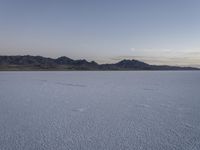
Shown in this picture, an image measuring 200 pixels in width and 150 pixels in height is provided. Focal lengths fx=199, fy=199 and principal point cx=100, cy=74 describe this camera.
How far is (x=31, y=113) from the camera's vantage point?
1152cm

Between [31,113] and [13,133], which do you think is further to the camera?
[31,113]

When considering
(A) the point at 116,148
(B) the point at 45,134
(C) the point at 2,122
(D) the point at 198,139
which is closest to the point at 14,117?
(C) the point at 2,122

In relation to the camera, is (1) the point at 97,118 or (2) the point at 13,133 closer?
(2) the point at 13,133

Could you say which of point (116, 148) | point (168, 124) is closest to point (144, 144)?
point (116, 148)

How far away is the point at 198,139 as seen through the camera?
7.35 m

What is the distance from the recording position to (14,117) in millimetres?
10547

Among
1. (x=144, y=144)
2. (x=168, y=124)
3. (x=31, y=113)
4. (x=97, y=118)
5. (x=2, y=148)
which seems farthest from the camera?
(x=31, y=113)

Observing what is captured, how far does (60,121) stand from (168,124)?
17.2 feet

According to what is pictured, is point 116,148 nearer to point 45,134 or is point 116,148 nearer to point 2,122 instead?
point 45,134

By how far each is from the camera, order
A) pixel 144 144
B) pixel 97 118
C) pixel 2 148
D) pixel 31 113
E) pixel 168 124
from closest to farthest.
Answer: pixel 2 148 < pixel 144 144 < pixel 168 124 < pixel 97 118 < pixel 31 113

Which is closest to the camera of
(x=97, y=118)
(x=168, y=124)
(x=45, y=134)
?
(x=45, y=134)

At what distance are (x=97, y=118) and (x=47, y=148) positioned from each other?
4.22 metres

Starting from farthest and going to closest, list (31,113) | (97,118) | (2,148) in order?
1. (31,113)
2. (97,118)
3. (2,148)

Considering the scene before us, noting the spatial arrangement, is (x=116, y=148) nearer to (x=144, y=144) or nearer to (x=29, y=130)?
(x=144, y=144)
